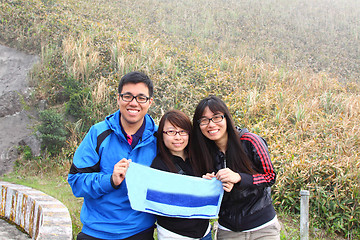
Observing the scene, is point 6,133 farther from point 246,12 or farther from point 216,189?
point 246,12

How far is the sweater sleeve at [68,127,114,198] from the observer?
225 cm

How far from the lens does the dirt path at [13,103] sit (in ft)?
22.8

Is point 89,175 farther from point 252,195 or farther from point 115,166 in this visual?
point 252,195

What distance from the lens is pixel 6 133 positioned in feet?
23.9

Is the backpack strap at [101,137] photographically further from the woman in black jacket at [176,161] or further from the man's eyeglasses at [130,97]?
the woman in black jacket at [176,161]

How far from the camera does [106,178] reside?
7.44 feet

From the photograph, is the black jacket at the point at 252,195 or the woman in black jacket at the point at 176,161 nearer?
the black jacket at the point at 252,195

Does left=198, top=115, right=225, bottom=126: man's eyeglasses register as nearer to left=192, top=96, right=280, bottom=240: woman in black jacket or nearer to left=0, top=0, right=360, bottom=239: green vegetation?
left=192, top=96, right=280, bottom=240: woman in black jacket

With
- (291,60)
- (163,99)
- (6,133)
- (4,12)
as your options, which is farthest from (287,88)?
(4,12)

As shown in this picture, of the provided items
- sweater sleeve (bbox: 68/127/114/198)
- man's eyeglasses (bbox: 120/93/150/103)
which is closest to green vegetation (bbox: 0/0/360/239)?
sweater sleeve (bbox: 68/127/114/198)

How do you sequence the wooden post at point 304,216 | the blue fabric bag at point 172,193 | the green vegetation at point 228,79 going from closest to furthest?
the blue fabric bag at point 172,193 < the wooden post at point 304,216 < the green vegetation at point 228,79

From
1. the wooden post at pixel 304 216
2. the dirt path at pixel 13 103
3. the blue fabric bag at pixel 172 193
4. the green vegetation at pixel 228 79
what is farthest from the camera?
the dirt path at pixel 13 103

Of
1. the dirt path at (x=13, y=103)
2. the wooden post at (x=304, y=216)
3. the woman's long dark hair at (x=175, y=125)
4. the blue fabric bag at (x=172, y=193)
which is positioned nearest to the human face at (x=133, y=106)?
the woman's long dark hair at (x=175, y=125)

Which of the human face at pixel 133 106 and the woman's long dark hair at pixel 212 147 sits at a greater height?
the human face at pixel 133 106
